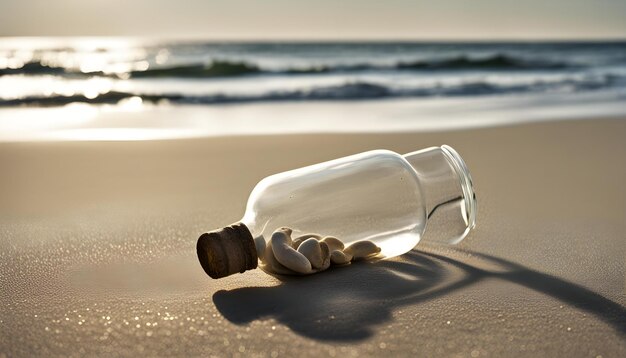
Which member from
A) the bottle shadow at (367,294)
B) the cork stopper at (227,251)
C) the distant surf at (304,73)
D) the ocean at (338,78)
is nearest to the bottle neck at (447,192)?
the bottle shadow at (367,294)

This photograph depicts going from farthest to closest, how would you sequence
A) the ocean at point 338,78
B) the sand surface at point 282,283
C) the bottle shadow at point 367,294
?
the ocean at point 338,78, the bottle shadow at point 367,294, the sand surface at point 282,283

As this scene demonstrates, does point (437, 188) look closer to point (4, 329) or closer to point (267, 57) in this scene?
point (4, 329)

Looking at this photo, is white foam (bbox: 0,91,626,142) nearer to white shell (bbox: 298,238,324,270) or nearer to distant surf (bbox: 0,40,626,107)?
distant surf (bbox: 0,40,626,107)

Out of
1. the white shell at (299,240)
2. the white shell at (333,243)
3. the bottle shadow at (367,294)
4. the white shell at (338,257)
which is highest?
the white shell at (299,240)

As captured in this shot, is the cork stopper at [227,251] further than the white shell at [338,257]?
No

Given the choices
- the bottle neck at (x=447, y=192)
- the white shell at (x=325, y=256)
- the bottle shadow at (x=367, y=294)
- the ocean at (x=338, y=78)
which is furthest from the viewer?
the ocean at (x=338, y=78)

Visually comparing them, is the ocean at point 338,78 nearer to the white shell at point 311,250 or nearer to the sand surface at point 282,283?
the sand surface at point 282,283

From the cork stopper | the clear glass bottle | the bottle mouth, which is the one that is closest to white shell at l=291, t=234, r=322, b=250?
the clear glass bottle
